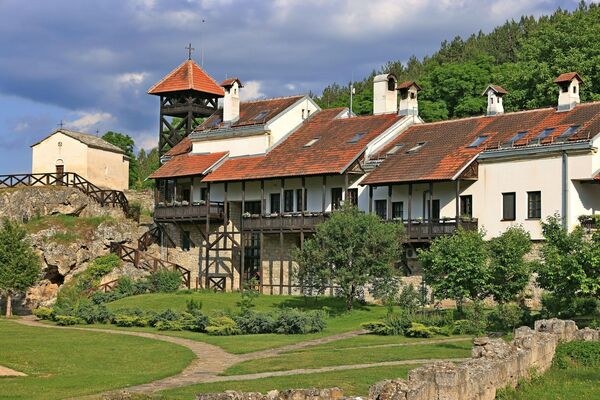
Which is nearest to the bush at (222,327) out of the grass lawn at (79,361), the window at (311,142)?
the grass lawn at (79,361)

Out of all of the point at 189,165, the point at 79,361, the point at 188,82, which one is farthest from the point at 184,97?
the point at 79,361

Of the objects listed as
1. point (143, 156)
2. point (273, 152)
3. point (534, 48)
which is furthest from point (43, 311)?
point (143, 156)

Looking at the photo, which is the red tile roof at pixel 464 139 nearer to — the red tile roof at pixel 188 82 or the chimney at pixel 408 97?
the chimney at pixel 408 97

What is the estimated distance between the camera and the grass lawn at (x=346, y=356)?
2620 cm

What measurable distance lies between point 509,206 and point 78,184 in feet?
97.6

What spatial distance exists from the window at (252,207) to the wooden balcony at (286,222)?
6.74ft

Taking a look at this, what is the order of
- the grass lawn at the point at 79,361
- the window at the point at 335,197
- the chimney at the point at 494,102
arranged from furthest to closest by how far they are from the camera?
the window at the point at 335,197 → the chimney at the point at 494,102 → the grass lawn at the point at 79,361

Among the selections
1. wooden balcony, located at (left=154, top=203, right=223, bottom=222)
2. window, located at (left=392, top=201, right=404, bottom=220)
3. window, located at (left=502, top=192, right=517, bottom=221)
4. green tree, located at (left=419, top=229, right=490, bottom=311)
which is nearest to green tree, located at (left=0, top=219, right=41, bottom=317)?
wooden balcony, located at (left=154, top=203, right=223, bottom=222)

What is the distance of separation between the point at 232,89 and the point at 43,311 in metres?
18.7

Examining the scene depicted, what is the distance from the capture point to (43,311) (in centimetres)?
4578

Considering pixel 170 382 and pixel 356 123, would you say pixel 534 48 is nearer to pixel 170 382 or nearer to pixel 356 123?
pixel 356 123

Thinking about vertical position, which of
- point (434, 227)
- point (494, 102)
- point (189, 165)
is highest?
point (494, 102)

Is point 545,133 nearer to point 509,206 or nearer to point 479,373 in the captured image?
point 509,206

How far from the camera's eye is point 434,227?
147 ft
